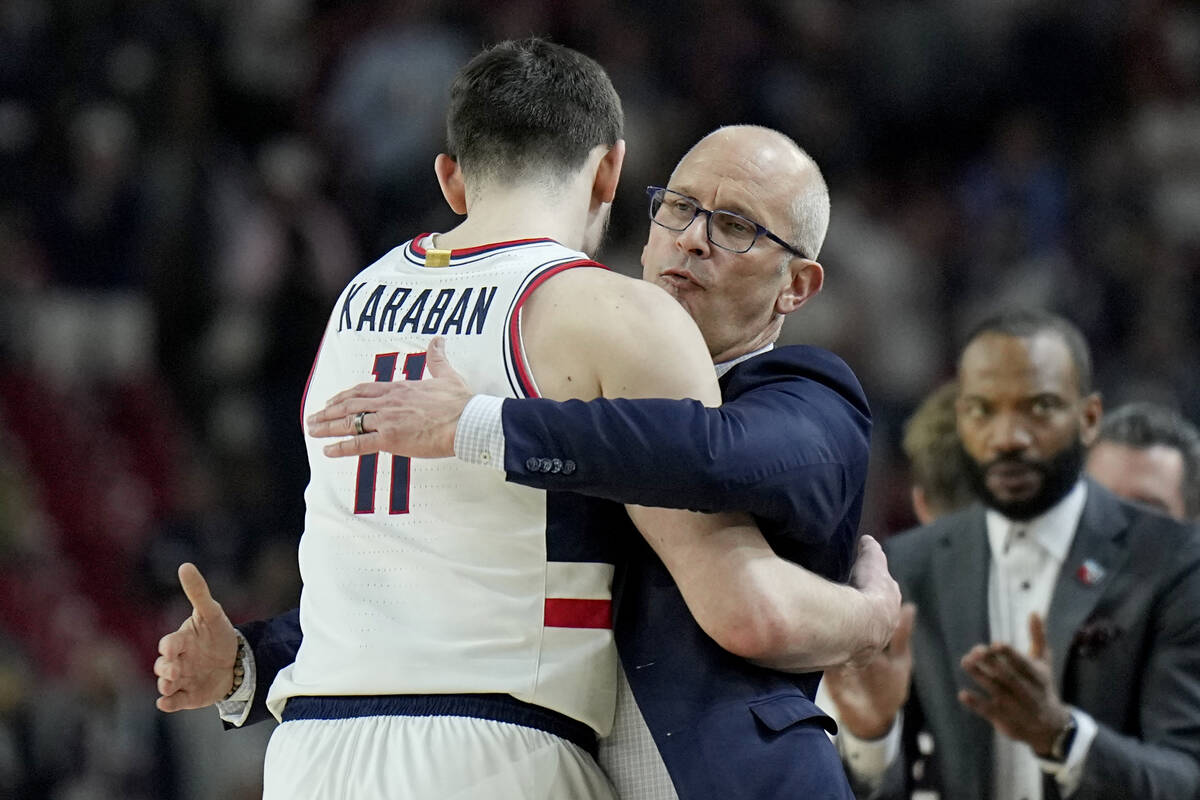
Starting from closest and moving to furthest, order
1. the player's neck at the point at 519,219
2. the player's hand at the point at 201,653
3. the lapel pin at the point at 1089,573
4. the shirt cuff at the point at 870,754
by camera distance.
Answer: the player's neck at the point at 519,219, the player's hand at the point at 201,653, the shirt cuff at the point at 870,754, the lapel pin at the point at 1089,573

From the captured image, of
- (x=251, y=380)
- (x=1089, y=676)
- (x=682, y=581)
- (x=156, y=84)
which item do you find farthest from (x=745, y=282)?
(x=156, y=84)

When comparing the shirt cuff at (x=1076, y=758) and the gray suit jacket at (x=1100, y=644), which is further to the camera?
the gray suit jacket at (x=1100, y=644)

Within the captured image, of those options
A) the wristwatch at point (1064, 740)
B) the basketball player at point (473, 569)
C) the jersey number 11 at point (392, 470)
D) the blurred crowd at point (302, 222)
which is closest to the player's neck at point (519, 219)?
the basketball player at point (473, 569)

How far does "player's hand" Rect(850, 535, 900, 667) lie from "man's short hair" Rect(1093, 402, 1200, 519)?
341 cm

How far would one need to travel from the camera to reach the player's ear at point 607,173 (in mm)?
3598

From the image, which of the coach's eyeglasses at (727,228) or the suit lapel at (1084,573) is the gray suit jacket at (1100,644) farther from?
the coach's eyeglasses at (727,228)

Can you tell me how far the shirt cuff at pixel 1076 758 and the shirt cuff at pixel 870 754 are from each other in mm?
495

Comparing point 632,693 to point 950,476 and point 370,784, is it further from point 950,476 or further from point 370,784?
point 950,476

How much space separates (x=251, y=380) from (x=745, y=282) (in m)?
7.13

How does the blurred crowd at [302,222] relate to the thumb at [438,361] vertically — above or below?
below

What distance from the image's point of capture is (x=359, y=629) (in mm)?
3250

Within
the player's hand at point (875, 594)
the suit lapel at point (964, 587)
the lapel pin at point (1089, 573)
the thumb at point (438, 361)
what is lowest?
the suit lapel at point (964, 587)

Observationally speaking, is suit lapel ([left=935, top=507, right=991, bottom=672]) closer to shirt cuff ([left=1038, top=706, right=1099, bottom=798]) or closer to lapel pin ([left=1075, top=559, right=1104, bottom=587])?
lapel pin ([left=1075, top=559, right=1104, bottom=587])

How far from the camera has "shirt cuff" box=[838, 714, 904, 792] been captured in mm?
5332
